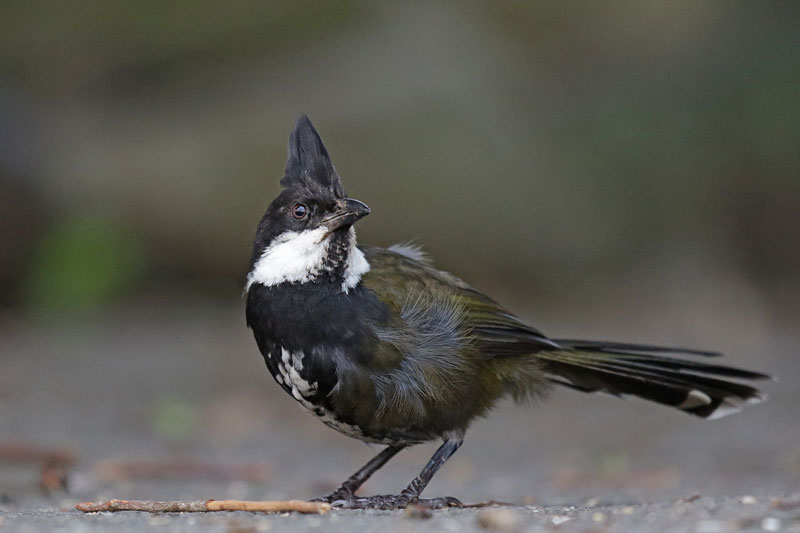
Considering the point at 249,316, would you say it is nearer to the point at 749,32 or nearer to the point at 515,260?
the point at 515,260

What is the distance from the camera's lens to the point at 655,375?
17.3 feet

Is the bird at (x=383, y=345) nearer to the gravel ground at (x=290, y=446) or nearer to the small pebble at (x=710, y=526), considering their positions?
the gravel ground at (x=290, y=446)

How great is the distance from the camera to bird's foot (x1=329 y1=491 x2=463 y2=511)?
4.60m

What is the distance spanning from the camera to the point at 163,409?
8562mm

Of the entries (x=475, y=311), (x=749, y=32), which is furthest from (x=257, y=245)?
(x=749, y=32)

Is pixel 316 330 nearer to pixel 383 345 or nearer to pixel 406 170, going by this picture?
pixel 383 345

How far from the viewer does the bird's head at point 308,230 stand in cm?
475

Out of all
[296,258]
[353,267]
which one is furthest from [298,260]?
[353,267]

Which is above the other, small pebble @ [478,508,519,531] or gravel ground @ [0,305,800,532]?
gravel ground @ [0,305,800,532]

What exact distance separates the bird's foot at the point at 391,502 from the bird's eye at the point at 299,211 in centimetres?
124

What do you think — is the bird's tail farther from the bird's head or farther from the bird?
the bird's head

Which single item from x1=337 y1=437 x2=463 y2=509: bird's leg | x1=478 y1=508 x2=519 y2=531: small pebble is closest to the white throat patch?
x1=337 y1=437 x2=463 y2=509: bird's leg

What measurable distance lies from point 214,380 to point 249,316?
4636mm

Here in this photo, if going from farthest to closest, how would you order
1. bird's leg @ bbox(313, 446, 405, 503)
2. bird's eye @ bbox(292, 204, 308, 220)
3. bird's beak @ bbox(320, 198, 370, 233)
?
bird's leg @ bbox(313, 446, 405, 503)
bird's eye @ bbox(292, 204, 308, 220)
bird's beak @ bbox(320, 198, 370, 233)
